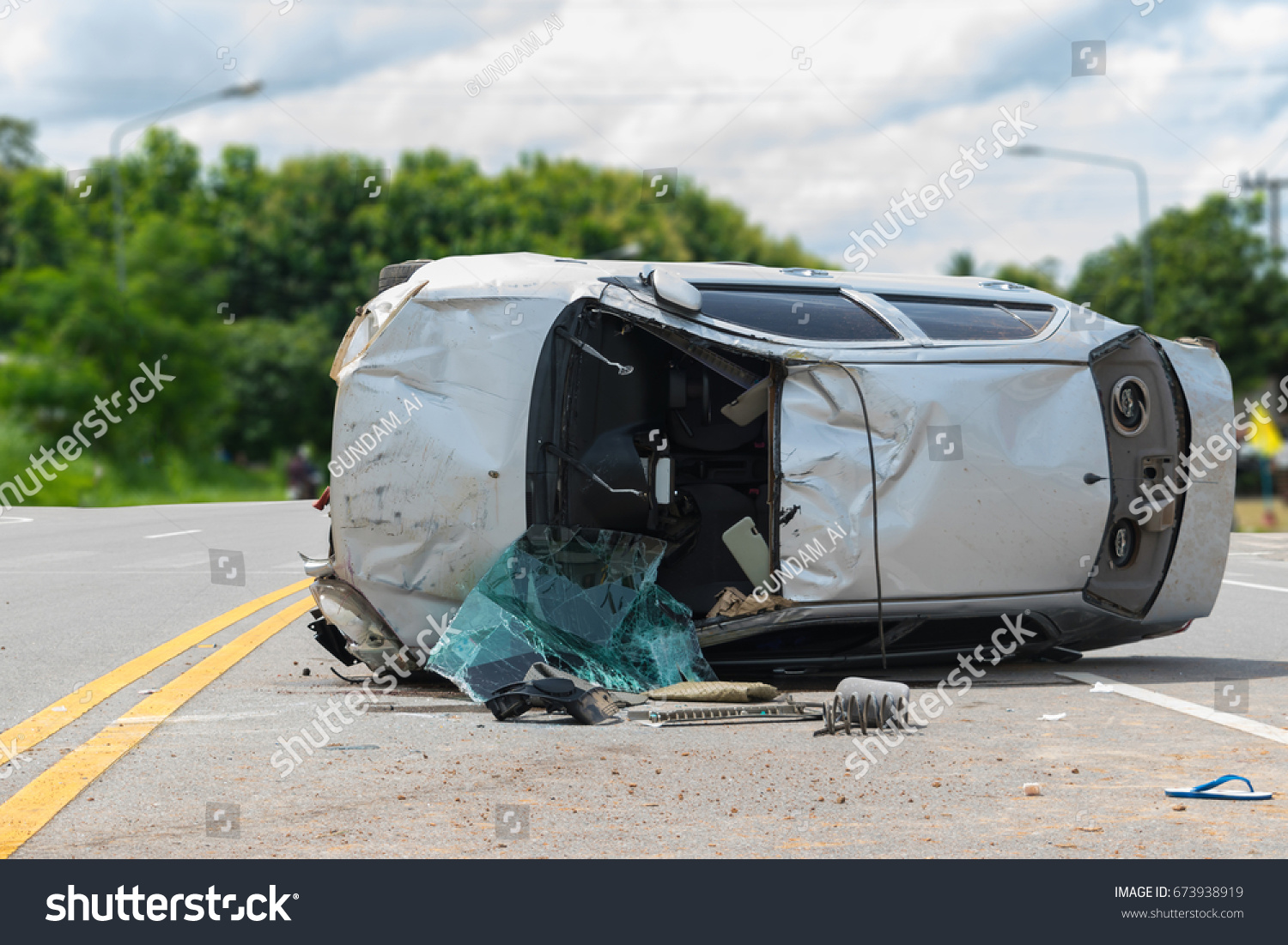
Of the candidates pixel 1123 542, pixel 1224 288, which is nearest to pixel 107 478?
pixel 1123 542

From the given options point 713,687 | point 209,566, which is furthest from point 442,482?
point 209,566

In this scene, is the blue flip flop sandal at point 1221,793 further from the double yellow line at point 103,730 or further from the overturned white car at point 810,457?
the double yellow line at point 103,730

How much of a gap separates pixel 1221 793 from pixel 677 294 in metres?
3.07

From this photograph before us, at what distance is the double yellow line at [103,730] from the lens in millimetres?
3965

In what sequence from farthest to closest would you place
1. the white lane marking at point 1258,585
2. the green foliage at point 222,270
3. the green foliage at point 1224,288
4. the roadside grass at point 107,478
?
the green foliage at point 1224,288 → the green foliage at point 222,270 → the roadside grass at point 107,478 → the white lane marking at point 1258,585

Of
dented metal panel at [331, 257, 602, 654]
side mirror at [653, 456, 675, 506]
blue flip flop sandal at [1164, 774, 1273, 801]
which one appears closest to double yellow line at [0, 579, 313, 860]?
dented metal panel at [331, 257, 602, 654]

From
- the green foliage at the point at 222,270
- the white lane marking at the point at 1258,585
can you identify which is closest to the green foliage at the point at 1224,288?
the green foliage at the point at 222,270

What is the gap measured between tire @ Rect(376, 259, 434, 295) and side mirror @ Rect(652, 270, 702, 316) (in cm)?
118

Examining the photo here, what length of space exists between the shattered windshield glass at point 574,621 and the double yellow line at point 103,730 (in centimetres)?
121

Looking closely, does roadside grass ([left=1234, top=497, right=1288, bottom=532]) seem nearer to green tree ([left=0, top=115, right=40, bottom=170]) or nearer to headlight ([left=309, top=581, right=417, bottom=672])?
headlight ([left=309, top=581, right=417, bottom=672])

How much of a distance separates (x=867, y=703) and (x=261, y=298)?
4686cm

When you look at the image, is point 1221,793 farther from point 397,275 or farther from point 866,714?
point 397,275

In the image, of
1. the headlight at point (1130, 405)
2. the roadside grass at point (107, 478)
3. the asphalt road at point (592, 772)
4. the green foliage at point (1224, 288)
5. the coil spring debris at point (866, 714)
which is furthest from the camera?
the green foliage at point (1224, 288)
